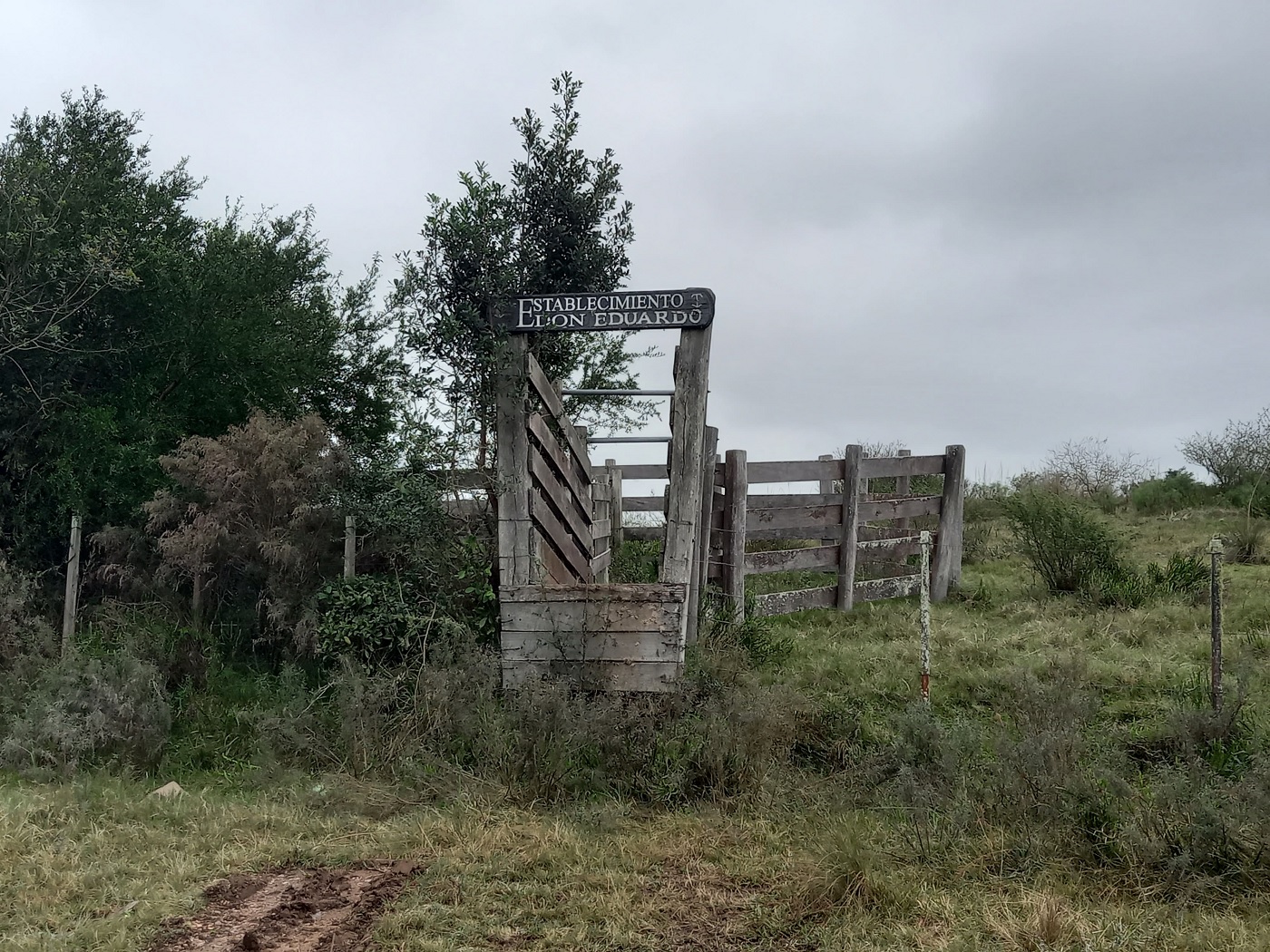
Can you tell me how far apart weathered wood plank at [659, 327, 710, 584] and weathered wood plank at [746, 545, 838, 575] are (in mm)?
3332

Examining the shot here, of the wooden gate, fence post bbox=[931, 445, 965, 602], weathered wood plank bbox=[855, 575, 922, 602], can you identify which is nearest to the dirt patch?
the wooden gate

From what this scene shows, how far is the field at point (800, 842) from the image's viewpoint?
532 cm

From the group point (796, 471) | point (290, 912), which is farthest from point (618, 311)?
point (290, 912)

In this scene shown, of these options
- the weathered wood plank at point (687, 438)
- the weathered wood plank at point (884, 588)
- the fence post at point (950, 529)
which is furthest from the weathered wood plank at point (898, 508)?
the weathered wood plank at point (687, 438)

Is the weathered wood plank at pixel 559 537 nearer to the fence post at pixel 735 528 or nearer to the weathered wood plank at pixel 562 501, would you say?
the weathered wood plank at pixel 562 501

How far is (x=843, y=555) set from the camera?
13.3 meters

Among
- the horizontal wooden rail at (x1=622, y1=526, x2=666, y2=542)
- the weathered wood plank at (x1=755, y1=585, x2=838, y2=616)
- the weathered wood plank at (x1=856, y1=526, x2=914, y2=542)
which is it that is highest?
the weathered wood plank at (x1=856, y1=526, x2=914, y2=542)

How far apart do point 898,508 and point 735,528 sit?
356 cm

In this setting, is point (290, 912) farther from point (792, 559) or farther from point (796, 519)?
point (796, 519)

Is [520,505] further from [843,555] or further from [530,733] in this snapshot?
[843,555]

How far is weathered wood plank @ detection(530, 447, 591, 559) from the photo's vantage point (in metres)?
9.05

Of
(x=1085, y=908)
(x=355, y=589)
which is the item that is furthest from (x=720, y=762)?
(x=355, y=589)

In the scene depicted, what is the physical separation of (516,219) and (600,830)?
6363 mm

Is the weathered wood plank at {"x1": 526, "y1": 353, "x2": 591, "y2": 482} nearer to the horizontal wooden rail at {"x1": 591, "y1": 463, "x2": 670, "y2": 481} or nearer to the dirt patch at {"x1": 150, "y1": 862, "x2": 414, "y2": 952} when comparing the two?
the dirt patch at {"x1": 150, "y1": 862, "x2": 414, "y2": 952}
